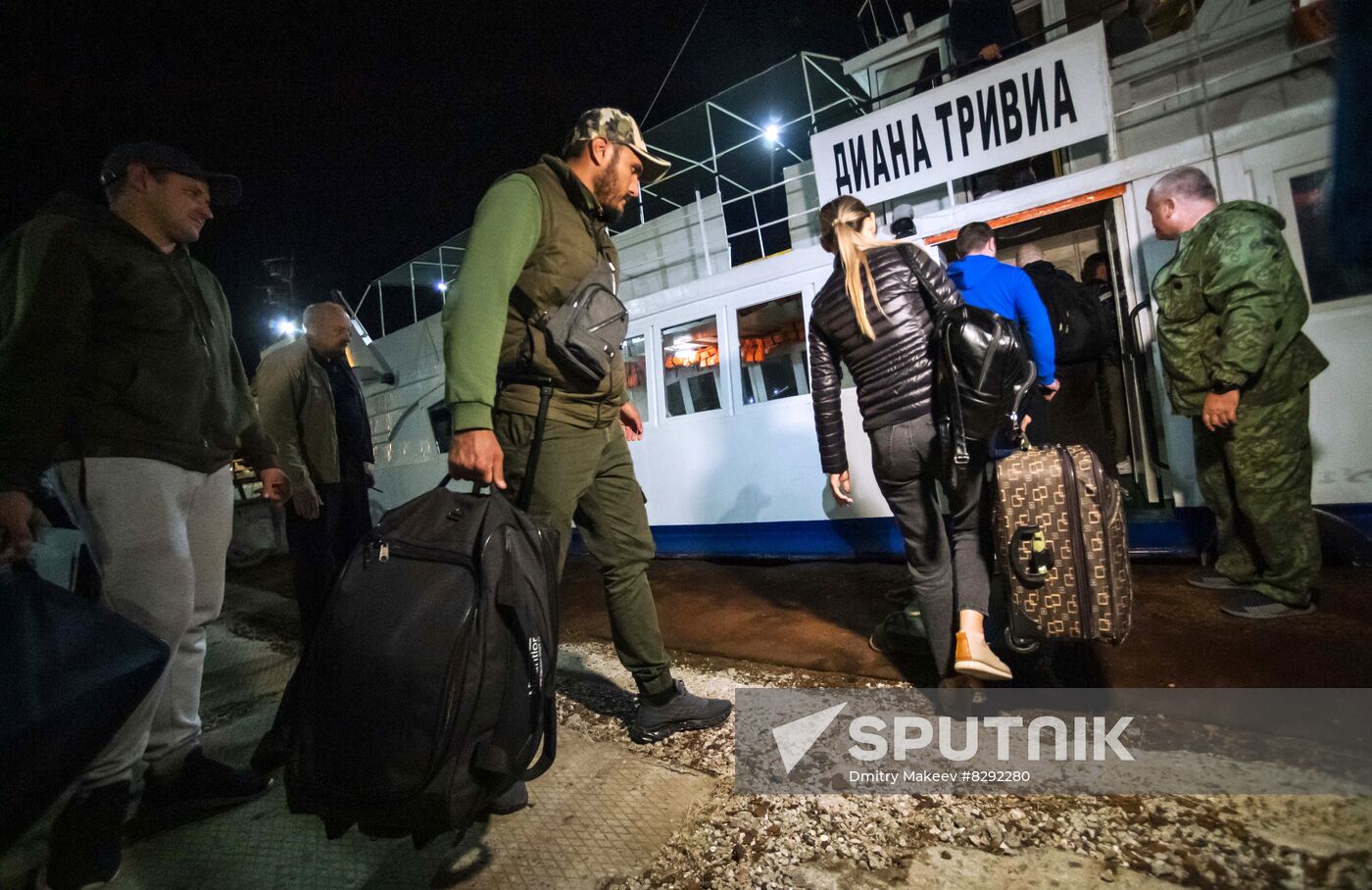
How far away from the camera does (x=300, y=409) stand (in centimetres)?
296

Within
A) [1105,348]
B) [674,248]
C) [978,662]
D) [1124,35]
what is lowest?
[978,662]

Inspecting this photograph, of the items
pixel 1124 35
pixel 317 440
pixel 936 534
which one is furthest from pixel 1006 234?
pixel 317 440

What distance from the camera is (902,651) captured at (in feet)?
8.45

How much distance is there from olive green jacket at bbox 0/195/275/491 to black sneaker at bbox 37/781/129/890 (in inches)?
33.5

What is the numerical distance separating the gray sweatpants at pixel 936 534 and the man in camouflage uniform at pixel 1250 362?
5.22 feet

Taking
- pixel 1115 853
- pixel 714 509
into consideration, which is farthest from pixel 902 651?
pixel 714 509

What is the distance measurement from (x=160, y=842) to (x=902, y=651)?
8.80ft

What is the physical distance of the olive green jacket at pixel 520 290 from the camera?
1508mm

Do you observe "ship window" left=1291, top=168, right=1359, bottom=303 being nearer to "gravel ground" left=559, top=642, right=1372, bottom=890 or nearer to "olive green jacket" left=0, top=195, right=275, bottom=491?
"gravel ground" left=559, top=642, right=1372, bottom=890

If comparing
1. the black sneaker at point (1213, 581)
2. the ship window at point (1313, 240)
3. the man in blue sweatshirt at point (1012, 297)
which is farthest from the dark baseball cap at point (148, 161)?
the ship window at point (1313, 240)

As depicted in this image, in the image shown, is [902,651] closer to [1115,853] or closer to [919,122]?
[1115,853]

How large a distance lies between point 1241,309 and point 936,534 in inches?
72.0

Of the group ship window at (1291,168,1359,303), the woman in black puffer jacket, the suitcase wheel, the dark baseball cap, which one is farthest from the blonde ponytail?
ship window at (1291,168,1359,303)

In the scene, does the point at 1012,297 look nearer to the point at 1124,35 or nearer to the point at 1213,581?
the point at 1213,581
